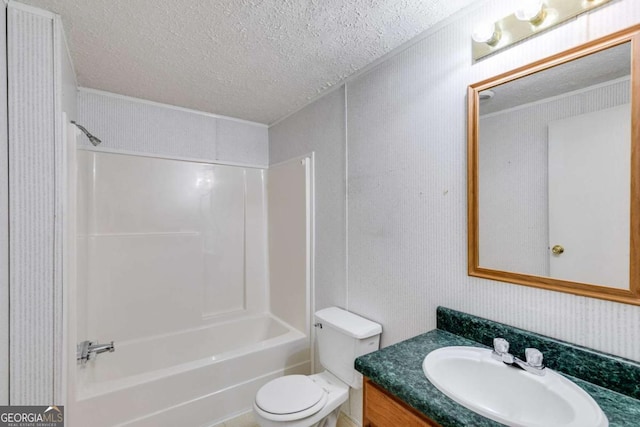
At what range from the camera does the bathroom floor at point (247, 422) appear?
189cm

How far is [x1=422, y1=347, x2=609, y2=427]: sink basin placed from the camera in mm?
795

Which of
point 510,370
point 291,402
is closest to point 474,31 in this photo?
point 510,370

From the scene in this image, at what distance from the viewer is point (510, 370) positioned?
102 centimetres

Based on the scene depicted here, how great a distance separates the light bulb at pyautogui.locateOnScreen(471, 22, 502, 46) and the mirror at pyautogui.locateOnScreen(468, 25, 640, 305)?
154 millimetres

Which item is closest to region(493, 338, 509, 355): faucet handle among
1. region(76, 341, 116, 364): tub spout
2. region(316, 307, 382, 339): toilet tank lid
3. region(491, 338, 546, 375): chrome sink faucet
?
region(491, 338, 546, 375): chrome sink faucet

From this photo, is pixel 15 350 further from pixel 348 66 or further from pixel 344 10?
pixel 348 66

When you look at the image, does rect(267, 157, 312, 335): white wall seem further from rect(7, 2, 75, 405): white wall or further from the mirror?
rect(7, 2, 75, 405): white wall

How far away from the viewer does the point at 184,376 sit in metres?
1.85

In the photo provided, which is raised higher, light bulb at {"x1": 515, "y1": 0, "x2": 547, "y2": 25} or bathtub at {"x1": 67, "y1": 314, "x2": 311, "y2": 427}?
light bulb at {"x1": 515, "y1": 0, "x2": 547, "y2": 25}

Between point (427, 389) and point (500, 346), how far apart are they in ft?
1.23

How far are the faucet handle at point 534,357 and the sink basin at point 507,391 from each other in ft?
0.11

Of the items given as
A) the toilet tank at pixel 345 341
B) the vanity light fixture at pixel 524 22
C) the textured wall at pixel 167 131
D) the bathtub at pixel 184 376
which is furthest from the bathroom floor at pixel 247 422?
the vanity light fixture at pixel 524 22

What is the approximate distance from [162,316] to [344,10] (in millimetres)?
2536

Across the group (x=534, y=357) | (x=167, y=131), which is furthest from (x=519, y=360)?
(x=167, y=131)
